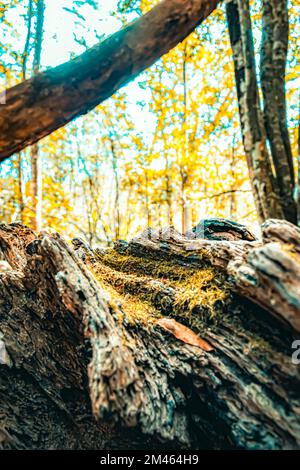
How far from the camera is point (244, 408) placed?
7.57 feet

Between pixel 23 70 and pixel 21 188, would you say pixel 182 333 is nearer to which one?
pixel 23 70

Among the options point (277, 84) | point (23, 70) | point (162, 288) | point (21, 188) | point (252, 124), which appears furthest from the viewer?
point (21, 188)

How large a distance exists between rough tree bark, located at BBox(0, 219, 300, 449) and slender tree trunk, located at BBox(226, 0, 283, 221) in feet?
10.4

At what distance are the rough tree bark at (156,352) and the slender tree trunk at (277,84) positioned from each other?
12.4 feet

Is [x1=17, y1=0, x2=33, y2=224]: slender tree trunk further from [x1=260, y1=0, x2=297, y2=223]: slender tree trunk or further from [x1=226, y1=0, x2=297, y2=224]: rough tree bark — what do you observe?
[x1=260, y1=0, x2=297, y2=223]: slender tree trunk

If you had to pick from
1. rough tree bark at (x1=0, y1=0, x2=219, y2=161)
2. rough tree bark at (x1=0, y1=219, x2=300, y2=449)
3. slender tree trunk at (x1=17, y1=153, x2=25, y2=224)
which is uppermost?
slender tree trunk at (x1=17, y1=153, x2=25, y2=224)

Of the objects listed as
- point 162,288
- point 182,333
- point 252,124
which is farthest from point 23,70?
point 182,333

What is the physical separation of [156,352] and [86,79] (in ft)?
8.29

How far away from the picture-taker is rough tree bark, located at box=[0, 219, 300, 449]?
2.20 m

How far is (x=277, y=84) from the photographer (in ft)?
21.5

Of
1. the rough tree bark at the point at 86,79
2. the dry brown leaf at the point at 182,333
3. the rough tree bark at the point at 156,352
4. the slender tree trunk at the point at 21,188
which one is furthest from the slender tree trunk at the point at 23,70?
the dry brown leaf at the point at 182,333

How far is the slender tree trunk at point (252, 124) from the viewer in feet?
20.5

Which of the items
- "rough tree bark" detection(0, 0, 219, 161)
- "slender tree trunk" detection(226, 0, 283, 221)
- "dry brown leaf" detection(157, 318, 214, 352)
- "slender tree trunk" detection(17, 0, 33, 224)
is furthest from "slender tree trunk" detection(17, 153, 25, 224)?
"dry brown leaf" detection(157, 318, 214, 352)

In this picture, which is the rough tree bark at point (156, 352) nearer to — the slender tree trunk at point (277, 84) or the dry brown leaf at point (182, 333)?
the dry brown leaf at point (182, 333)
